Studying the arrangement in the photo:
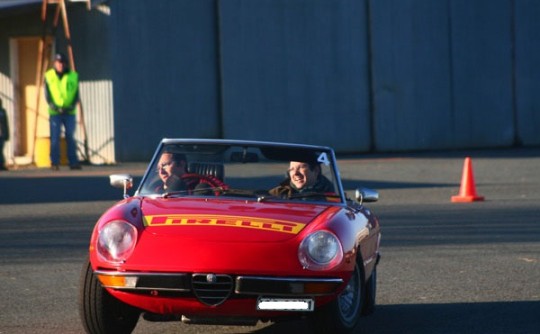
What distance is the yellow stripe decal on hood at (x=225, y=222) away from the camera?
7926 mm

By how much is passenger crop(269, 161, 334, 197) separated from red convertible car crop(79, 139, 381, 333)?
374 mm

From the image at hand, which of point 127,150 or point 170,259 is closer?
point 170,259

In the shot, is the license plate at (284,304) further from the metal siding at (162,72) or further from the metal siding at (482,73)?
the metal siding at (482,73)

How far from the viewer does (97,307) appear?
307 inches

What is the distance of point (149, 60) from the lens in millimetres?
27734

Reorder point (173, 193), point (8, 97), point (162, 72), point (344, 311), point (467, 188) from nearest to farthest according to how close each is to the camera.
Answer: point (344, 311) → point (173, 193) → point (467, 188) → point (162, 72) → point (8, 97)

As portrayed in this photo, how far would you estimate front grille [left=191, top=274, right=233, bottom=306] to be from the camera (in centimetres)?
750

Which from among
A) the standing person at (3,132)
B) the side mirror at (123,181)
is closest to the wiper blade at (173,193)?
the side mirror at (123,181)

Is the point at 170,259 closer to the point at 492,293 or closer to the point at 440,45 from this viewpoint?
the point at 492,293

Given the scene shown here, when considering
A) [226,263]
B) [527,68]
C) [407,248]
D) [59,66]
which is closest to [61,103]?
[59,66]

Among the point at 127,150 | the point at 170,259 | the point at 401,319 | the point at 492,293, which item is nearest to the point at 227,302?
the point at 170,259

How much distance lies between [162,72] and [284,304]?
811 inches

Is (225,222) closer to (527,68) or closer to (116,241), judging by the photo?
(116,241)

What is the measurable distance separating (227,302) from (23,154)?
70.7 feet
